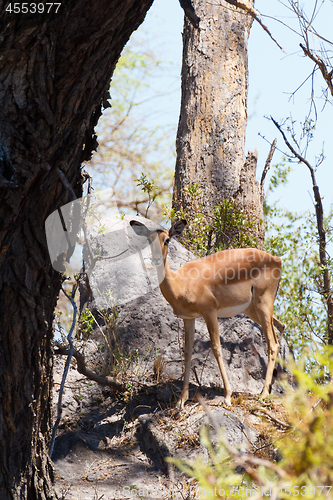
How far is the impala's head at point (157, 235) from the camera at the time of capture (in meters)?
4.86

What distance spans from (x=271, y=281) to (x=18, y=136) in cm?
399

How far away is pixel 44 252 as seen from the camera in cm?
315

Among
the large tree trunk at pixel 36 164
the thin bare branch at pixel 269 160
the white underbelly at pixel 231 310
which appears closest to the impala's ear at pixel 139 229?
the white underbelly at pixel 231 310

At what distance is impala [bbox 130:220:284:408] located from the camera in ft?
16.8

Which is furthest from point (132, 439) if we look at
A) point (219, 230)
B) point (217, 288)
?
point (219, 230)

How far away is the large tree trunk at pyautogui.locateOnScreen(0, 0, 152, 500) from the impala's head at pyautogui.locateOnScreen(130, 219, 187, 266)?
1551mm

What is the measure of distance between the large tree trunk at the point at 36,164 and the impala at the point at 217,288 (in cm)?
187

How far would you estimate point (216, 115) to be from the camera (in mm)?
8898

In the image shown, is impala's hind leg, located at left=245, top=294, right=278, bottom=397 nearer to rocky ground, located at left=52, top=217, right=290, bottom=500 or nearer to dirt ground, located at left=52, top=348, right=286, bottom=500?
rocky ground, located at left=52, top=217, right=290, bottom=500

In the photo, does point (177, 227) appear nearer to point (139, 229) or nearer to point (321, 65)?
point (139, 229)

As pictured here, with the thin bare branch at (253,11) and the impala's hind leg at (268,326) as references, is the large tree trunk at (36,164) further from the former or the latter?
the impala's hind leg at (268,326)

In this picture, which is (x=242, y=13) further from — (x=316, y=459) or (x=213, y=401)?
(x=316, y=459)

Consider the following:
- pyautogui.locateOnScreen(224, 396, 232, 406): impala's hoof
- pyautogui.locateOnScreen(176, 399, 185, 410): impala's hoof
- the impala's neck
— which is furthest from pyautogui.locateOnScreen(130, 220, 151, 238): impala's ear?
pyautogui.locateOnScreen(224, 396, 232, 406): impala's hoof

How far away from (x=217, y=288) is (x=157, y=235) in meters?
1.10
